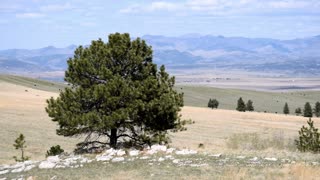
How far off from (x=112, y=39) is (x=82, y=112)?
4.05m

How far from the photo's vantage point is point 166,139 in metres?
25.1

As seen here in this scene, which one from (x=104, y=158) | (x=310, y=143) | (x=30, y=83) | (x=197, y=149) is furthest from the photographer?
(x=30, y=83)

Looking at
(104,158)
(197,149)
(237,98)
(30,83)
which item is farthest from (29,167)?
(237,98)

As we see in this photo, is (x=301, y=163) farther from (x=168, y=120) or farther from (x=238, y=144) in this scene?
(x=238, y=144)

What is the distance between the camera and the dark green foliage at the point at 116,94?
2331 centimetres

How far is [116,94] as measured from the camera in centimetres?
2372

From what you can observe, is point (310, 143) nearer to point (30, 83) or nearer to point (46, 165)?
point (46, 165)

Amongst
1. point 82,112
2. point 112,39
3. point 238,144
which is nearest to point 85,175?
point 82,112

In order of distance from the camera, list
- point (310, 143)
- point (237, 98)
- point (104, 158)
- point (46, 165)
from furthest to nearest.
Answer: point (237, 98), point (310, 143), point (104, 158), point (46, 165)

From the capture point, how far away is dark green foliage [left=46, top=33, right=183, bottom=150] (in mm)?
23312

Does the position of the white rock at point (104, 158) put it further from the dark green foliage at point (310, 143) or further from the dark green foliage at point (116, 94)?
the dark green foliage at point (310, 143)

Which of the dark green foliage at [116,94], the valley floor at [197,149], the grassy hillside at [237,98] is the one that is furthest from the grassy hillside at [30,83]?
the dark green foliage at [116,94]

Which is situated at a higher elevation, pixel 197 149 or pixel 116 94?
pixel 116 94

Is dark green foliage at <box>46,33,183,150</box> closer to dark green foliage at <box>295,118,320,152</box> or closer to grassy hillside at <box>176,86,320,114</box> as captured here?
dark green foliage at <box>295,118,320,152</box>
